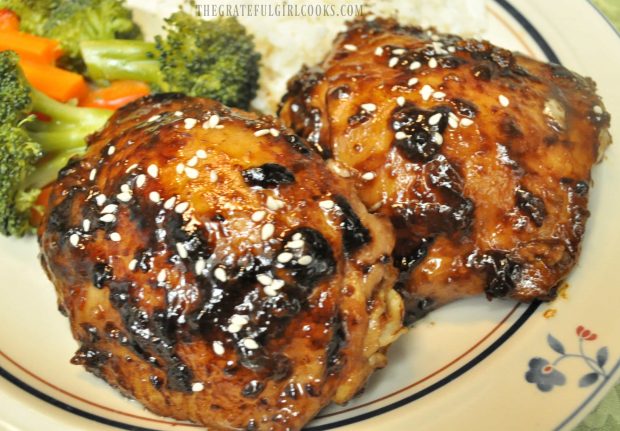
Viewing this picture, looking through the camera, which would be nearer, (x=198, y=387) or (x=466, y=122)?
(x=198, y=387)

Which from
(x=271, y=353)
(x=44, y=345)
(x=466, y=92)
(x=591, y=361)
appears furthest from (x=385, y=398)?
(x=44, y=345)

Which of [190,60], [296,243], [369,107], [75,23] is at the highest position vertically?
[369,107]

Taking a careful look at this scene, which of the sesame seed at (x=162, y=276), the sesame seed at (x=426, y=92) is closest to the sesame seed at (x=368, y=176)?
the sesame seed at (x=426, y=92)

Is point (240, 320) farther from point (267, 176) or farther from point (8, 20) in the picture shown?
point (8, 20)

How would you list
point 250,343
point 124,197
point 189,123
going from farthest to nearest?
point 189,123, point 124,197, point 250,343

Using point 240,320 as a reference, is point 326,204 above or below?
above

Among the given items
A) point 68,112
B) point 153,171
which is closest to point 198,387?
point 153,171
